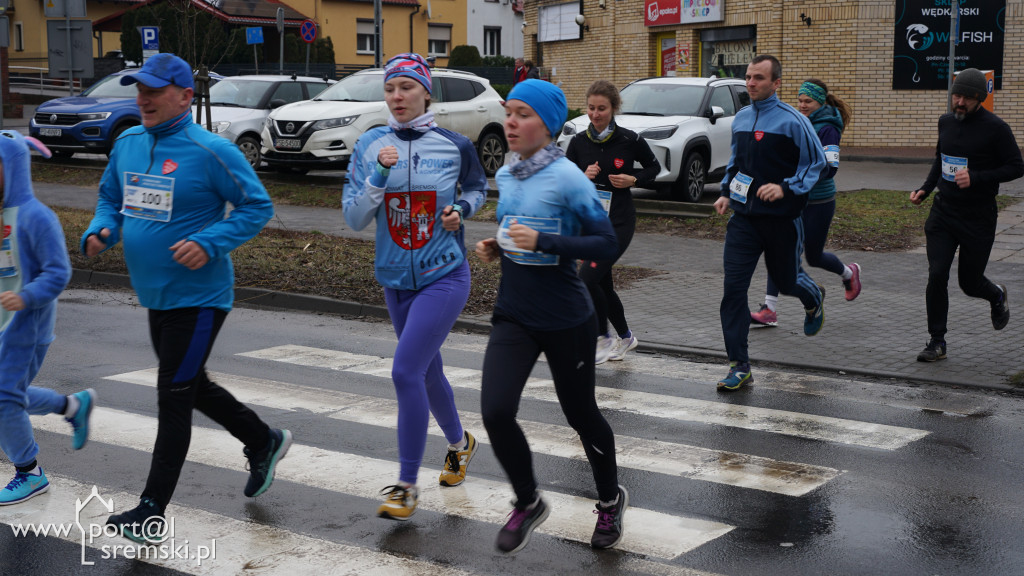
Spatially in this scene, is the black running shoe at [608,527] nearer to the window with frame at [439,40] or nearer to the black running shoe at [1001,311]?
the black running shoe at [1001,311]

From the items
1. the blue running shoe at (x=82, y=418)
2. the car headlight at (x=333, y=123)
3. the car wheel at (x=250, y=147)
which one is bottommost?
the blue running shoe at (x=82, y=418)

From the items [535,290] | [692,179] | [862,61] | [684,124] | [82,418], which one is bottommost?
[82,418]

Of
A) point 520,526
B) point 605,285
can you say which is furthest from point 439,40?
point 520,526

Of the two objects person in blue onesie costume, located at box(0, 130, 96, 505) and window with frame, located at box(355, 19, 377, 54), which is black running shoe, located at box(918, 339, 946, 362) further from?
window with frame, located at box(355, 19, 377, 54)

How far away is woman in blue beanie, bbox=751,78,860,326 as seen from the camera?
30.9 feet

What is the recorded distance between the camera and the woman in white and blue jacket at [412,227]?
4.98 meters

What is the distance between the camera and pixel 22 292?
482 centimetres

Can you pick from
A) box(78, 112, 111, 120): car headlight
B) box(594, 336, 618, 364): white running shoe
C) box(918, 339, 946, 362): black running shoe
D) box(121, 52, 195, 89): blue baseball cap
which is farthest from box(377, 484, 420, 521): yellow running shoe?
box(78, 112, 111, 120): car headlight

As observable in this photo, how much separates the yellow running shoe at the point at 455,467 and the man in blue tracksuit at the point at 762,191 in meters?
2.54

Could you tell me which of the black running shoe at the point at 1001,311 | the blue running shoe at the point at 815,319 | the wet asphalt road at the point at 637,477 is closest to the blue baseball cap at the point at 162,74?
the wet asphalt road at the point at 637,477

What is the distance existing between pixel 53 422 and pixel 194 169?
107 inches

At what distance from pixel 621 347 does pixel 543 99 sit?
14.5ft

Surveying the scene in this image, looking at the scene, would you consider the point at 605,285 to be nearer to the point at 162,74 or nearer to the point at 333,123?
the point at 162,74

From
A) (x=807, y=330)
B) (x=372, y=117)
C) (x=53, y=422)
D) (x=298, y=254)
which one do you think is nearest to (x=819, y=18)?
(x=372, y=117)
